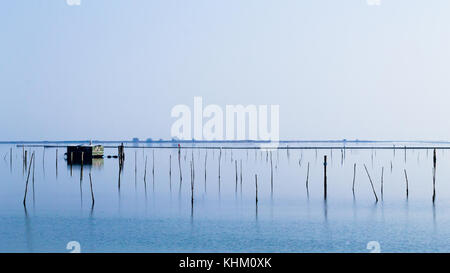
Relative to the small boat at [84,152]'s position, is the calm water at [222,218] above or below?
below

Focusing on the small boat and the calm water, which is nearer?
the calm water

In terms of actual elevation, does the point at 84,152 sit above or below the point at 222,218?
above

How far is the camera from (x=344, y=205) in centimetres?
2061

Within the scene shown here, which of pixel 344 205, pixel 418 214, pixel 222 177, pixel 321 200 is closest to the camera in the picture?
pixel 418 214

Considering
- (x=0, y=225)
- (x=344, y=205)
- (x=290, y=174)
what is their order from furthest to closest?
(x=290, y=174) < (x=344, y=205) < (x=0, y=225)

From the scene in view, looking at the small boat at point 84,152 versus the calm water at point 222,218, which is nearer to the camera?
the calm water at point 222,218

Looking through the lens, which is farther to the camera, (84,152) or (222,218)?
(84,152)

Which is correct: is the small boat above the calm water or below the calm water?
above
